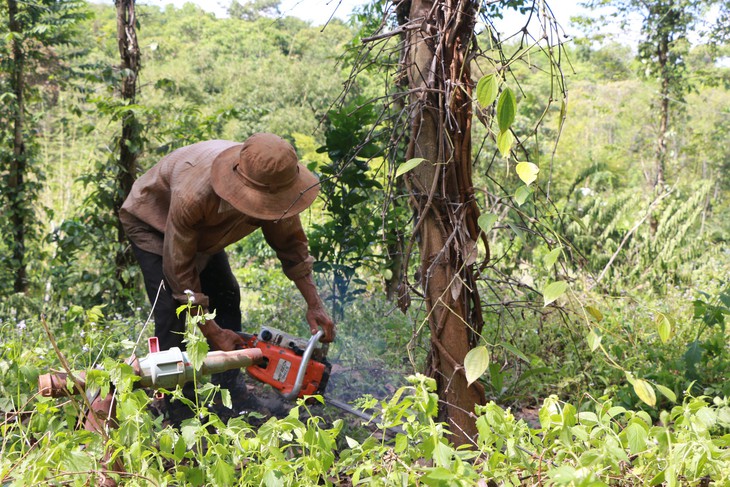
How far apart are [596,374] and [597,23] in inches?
291

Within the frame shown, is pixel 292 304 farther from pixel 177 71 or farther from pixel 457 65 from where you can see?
pixel 177 71

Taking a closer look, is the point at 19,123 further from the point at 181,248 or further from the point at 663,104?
the point at 663,104

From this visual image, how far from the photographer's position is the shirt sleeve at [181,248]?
3.03 meters

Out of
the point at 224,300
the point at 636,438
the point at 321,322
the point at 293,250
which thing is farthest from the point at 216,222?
the point at 636,438

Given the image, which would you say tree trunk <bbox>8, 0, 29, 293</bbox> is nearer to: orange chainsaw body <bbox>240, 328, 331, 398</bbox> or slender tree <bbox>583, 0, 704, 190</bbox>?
orange chainsaw body <bbox>240, 328, 331, 398</bbox>

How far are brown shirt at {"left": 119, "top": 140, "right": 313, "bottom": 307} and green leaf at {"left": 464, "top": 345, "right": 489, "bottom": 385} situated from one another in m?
1.56

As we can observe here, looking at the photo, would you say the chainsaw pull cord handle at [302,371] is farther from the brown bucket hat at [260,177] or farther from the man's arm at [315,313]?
the brown bucket hat at [260,177]

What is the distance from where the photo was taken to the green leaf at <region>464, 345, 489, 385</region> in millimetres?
1795

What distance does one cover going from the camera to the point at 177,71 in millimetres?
27781

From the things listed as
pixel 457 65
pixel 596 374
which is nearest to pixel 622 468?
pixel 457 65

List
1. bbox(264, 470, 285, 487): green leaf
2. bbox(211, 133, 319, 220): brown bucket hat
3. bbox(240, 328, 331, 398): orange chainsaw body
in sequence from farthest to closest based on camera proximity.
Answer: bbox(240, 328, 331, 398): orange chainsaw body, bbox(211, 133, 319, 220): brown bucket hat, bbox(264, 470, 285, 487): green leaf

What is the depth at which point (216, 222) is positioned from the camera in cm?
321

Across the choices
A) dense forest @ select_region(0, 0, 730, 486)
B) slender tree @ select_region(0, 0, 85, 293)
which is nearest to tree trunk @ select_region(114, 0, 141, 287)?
dense forest @ select_region(0, 0, 730, 486)

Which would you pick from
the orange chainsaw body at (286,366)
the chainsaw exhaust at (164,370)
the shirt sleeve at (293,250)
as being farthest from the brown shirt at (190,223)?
the chainsaw exhaust at (164,370)
